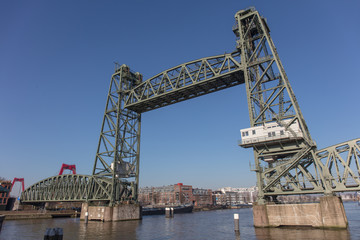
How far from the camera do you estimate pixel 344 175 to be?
840 inches

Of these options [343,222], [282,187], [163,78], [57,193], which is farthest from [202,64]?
[57,193]

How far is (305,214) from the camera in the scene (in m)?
21.6

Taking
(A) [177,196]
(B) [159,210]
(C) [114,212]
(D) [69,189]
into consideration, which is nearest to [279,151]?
(C) [114,212]

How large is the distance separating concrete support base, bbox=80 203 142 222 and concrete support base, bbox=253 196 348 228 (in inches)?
905

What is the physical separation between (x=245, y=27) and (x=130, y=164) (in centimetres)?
2933

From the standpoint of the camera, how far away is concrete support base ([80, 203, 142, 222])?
37500 millimetres

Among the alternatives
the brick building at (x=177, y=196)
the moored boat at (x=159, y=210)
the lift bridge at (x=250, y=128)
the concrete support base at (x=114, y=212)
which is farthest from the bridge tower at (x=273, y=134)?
the brick building at (x=177, y=196)

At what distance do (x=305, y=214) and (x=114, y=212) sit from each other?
90.2 ft

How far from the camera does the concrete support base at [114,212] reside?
3750 centimetres

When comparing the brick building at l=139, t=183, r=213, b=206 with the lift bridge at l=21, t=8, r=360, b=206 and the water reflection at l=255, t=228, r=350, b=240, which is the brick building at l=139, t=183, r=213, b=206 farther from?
the water reflection at l=255, t=228, r=350, b=240

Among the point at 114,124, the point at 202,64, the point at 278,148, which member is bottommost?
the point at 278,148

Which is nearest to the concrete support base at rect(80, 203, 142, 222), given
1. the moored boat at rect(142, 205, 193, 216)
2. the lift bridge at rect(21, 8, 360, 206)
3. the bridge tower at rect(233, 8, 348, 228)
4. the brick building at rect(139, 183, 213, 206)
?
the lift bridge at rect(21, 8, 360, 206)

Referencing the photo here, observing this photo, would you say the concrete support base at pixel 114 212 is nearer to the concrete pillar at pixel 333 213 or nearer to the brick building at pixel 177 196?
the concrete pillar at pixel 333 213

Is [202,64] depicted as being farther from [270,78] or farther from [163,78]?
[270,78]
